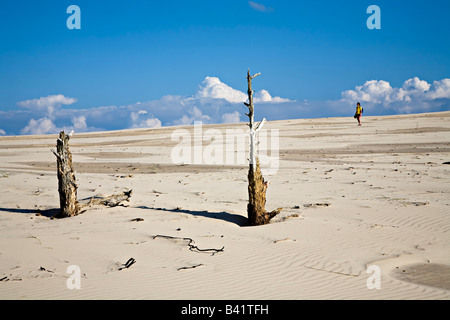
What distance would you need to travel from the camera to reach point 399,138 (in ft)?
92.7

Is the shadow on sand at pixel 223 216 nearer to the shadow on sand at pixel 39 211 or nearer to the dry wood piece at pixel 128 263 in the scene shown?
the shadow on sand at pixel 39 211

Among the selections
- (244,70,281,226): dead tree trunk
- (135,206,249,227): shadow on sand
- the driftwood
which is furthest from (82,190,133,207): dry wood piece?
(244,70,281,226): dead tree trunk

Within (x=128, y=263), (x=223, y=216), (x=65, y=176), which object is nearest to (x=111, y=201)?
(x=65, y=176)

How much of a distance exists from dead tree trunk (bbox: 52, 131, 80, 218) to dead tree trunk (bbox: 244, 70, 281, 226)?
456 centimetres

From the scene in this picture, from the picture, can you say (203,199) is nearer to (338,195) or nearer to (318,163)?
(338,195)

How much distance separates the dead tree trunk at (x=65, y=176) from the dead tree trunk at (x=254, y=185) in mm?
4557

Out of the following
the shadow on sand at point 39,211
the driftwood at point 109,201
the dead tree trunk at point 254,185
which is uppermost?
the dead tree trunk at point 254,185

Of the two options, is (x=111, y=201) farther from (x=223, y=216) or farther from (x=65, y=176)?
(x=223, y=216)

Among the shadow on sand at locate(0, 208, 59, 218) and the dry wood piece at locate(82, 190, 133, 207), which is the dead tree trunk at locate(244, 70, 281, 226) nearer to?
the dry wood piece at locate(82, 190, 133, 207)

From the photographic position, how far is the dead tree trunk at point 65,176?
9.60 metres

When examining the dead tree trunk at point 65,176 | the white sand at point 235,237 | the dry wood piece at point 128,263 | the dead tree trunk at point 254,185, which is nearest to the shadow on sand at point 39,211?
the white sand at point 235,237

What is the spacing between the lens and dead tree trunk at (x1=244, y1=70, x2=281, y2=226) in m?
8.52

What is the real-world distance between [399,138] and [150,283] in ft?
87.6
